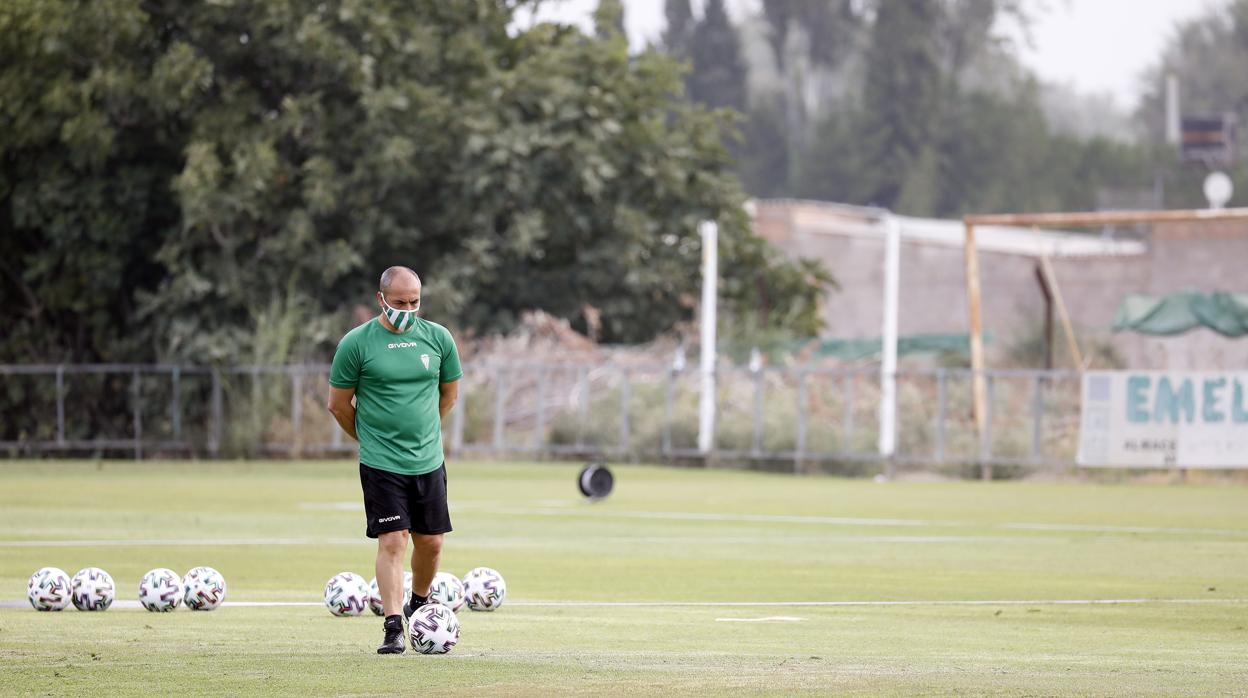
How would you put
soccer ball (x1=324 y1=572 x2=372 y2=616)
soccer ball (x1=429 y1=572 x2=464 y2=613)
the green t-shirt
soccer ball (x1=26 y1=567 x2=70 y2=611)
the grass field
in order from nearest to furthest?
the grass field → the green t-shirt → soccer ball (x1=429 y1=572 x2=464 y2=613) → soccer ball (x1=324 y1=572 x2=372 y2=616) → soccer ball (x1=26 y1=567 x2=70 y2=611)

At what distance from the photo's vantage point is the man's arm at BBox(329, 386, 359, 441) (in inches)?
416

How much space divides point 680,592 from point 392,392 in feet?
15.1

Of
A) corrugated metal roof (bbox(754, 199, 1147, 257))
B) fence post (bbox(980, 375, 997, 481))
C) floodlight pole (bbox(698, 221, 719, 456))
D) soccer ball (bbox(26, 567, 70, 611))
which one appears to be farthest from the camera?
corrugated metal roof (bbox(754, 199, 1147, 257))

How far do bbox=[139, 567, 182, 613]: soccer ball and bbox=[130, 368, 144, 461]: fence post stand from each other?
87.8 feet

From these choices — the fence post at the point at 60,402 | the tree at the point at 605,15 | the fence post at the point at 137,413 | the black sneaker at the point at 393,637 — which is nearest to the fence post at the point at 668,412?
the fence post at the point at 137,413

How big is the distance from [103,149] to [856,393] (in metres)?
14.8

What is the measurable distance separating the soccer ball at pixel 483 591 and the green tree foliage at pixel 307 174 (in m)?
26.1

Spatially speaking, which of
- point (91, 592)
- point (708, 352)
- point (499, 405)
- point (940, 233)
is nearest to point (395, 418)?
point (91, 592)

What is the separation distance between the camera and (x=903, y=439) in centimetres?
3641

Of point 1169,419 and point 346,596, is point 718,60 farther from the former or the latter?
point 346,596

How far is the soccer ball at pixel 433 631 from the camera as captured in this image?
33.4 feet

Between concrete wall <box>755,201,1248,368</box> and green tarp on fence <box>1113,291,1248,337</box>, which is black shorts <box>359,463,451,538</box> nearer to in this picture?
green tarp on fence <box>1113,291,1248,337</box>

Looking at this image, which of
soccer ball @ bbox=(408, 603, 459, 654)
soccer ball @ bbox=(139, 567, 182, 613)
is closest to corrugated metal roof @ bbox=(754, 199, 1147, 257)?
soccer ball @ bbox=(139, 567, 182, 613)

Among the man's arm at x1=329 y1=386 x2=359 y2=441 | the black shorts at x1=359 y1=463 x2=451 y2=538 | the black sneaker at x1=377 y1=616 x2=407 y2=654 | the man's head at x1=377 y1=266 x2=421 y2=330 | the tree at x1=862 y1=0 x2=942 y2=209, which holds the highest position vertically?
the tree at x1=862 y1=0 x2=942 y2=209
